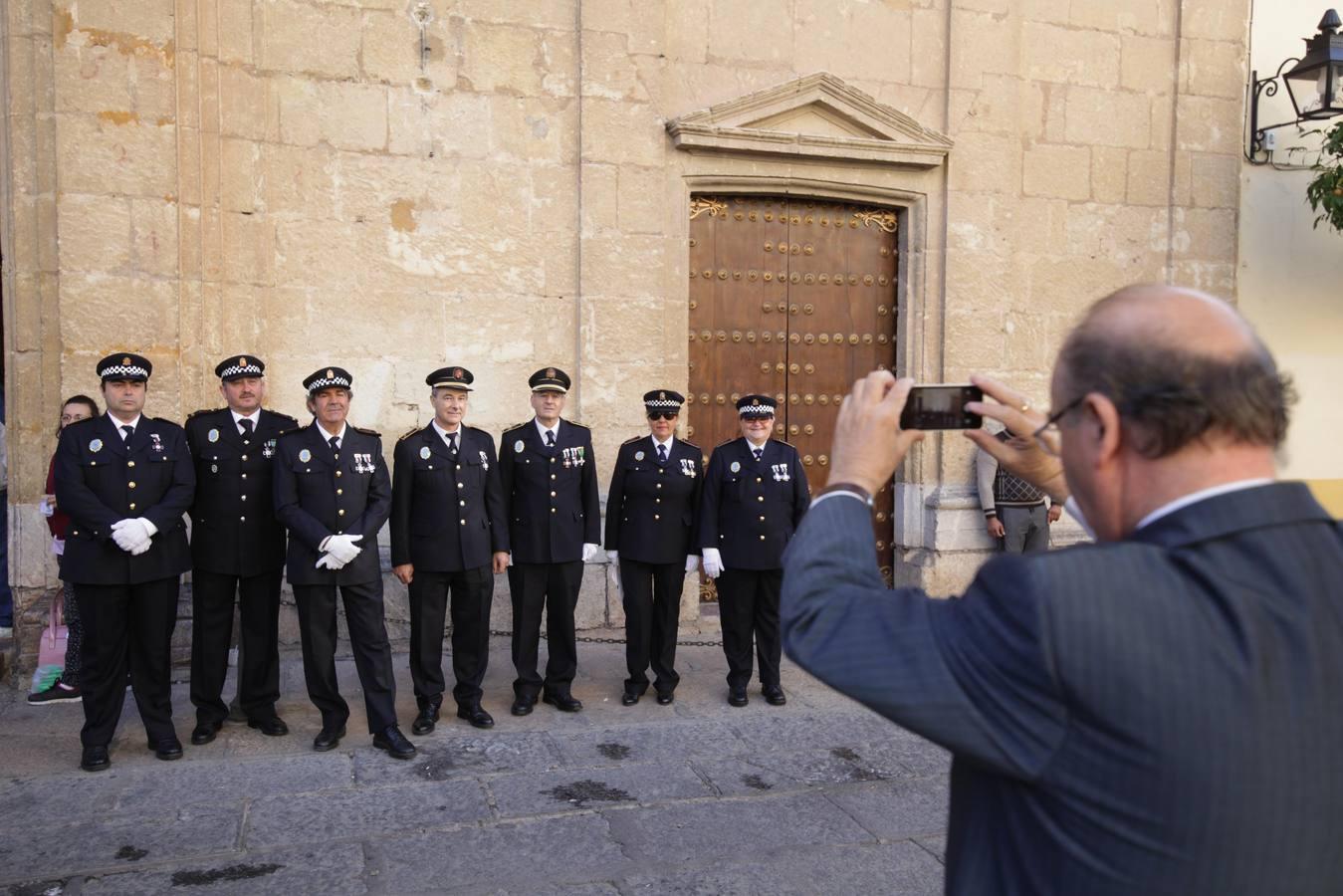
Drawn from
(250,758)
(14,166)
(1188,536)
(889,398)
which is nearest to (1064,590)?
(1188,536)

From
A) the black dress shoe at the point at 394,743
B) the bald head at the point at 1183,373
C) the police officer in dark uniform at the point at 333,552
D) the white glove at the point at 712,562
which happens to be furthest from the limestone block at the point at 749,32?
the bald head at the point at 1183,373

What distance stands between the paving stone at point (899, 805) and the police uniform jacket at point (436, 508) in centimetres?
232

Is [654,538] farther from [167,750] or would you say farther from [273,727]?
[167,750]

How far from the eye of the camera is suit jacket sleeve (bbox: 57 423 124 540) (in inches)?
202

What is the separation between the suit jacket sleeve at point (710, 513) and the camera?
252 inches

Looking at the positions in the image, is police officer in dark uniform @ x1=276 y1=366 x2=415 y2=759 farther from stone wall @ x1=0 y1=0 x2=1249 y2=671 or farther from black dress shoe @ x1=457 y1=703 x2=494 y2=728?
stone wall @ x1=0 y1=0 x2=1249 y2=671

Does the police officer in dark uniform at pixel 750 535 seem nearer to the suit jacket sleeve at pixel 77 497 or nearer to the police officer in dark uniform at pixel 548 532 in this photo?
the police officer in dark uniform at pixel 548 532

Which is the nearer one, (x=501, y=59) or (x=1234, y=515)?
(x=1234, y=515)

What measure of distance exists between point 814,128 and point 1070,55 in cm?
229

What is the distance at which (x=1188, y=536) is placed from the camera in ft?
4.03

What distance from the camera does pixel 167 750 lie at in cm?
522

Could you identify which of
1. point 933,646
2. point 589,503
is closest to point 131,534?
point 589,503

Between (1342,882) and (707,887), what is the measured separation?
2.85m

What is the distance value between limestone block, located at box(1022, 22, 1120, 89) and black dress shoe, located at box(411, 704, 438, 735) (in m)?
6.49
